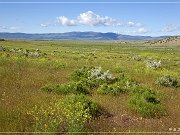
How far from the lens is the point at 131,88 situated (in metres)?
17.9

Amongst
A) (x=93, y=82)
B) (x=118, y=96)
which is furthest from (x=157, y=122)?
(x=93, y=82)

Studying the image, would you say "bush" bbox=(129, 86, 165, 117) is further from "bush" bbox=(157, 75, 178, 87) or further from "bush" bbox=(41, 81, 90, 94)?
"bush" bbox=(157, 75, 178, 87)

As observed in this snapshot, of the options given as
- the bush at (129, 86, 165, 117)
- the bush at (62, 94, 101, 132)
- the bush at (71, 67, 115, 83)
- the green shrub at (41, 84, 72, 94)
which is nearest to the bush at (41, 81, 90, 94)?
the green shrub at (41, 84, 72, 94)

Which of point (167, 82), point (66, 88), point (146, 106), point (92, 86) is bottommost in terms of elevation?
point (167, 82)

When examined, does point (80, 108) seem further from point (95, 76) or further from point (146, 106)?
point (95, 76)

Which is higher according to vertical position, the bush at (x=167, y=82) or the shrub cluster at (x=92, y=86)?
the shrub cluster at (x=92, y=86)

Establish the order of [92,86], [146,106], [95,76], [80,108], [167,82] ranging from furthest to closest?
1. [167,82]
2. [95,76]
3. [92,86]
4. [146,106]
5. [80,108]

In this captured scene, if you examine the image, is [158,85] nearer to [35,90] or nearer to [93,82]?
[93,82]

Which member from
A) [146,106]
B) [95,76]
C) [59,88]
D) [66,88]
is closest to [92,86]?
[95,76]

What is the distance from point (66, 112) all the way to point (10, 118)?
5.70 feet

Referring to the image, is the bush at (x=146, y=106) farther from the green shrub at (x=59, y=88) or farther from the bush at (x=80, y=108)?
the green shrub at (x=59, y=88)

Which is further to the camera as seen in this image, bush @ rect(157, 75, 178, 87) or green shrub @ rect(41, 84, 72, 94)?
bush @ rect(157, 75, 178, 87)

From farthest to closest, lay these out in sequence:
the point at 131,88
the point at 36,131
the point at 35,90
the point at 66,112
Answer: the point at 131,88 → the point at 35,90 → the point at 66,112 → the point at 36,131

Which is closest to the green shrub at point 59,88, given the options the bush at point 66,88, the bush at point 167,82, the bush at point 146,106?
the bush at point 66,88
